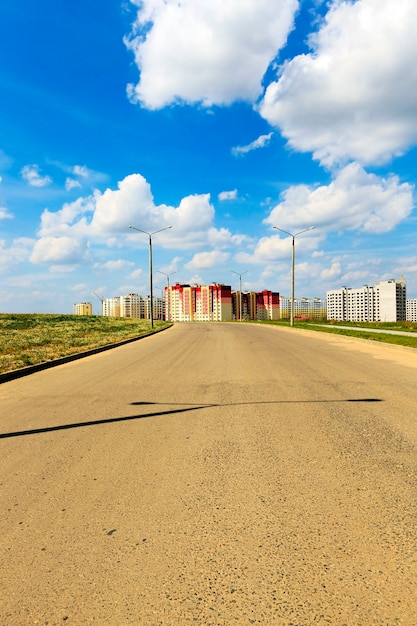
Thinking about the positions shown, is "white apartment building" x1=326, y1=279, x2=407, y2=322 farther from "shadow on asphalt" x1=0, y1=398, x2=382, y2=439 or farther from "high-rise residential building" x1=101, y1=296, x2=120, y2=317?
"high-rise residential building" x1=101, y1=296, x2=120, y2=317

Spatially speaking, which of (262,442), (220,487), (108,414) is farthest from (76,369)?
(220,487)

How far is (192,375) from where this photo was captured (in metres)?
10.5

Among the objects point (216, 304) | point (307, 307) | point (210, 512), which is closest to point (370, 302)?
point (216, 304)

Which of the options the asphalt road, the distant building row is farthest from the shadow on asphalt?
the distant building row

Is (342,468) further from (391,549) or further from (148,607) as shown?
(148,607)

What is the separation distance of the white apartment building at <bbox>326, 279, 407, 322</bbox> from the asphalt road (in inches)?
2897

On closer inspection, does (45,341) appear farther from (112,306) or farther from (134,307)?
(112,306)

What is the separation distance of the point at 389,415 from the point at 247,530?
4.10 meters

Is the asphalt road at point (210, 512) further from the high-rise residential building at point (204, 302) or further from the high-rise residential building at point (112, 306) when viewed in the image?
the high-rise residential building at point (112, 306)

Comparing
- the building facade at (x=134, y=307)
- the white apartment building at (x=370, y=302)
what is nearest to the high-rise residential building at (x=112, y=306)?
the building facade at (x=134, y=307)

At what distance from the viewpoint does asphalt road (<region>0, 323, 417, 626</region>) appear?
2.34 metres

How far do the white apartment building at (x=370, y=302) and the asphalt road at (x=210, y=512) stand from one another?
7359 centimetres

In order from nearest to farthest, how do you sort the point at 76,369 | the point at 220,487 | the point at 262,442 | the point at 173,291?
1. the point at 220,487
2. the point at 262,442
3. the point at 76,369
4. the point at 173,291

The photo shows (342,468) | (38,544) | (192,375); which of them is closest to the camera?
(38,544)
